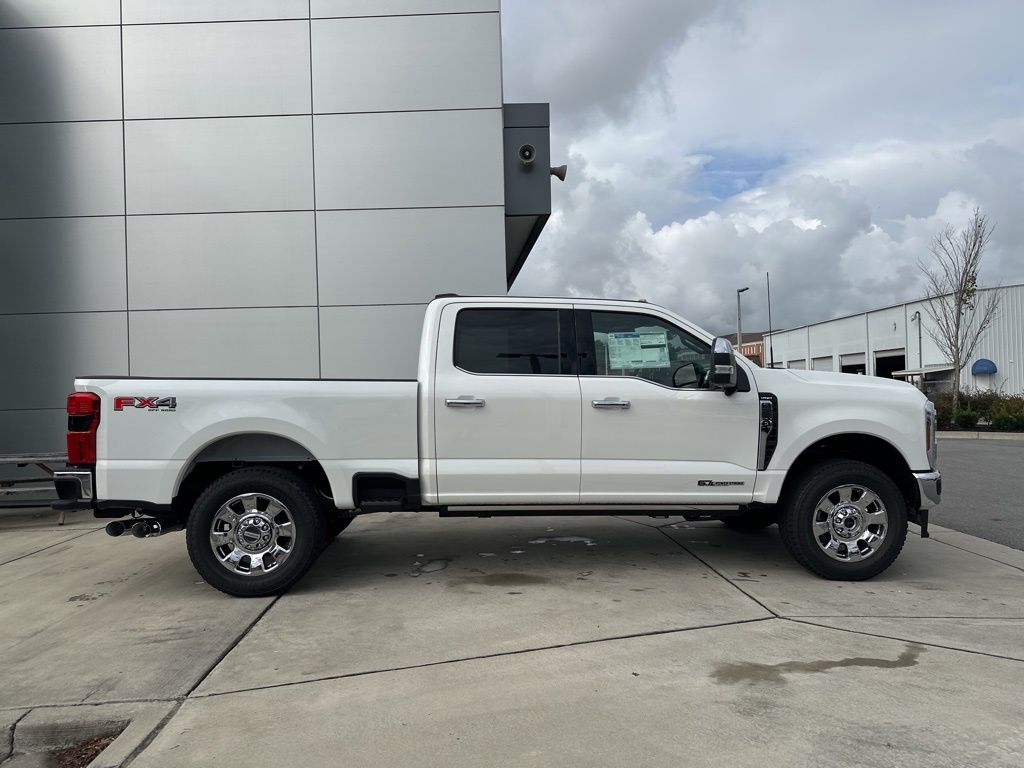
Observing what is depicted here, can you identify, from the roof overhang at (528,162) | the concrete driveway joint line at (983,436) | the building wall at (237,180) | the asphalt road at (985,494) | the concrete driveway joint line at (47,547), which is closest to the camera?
the concrete driveway joint line at (47,547)

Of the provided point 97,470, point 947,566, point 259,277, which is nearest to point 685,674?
point 947,566

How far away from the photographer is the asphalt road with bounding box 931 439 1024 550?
800 centimetres

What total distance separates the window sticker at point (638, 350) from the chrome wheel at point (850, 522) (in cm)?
160

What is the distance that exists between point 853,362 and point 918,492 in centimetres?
5120

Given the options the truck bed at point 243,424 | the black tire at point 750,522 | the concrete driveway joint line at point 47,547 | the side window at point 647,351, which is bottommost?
the concrete driveway joint line at point 47,547

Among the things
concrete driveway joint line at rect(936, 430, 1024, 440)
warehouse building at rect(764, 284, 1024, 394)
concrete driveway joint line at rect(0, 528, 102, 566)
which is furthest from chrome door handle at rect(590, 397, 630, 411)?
warehouse building at rect(764, 284, 1024, 394)

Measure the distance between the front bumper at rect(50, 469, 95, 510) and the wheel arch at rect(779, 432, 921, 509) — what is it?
503 cm

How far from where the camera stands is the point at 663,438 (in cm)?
554

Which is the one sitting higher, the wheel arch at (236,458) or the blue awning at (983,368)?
the blue awning at (983,368)

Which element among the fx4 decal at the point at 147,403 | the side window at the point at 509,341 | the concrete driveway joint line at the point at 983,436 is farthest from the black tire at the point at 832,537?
the concrete driveway joint line at the point at 983,436

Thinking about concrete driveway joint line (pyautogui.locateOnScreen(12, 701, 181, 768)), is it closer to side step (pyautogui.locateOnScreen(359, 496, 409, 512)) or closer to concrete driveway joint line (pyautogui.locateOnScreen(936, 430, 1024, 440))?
side step (pyautogui.locateOnScreen(359, 496, 409, 512))

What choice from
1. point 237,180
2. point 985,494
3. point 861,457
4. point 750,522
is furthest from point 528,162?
point 985,494

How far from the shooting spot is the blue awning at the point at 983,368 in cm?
3838

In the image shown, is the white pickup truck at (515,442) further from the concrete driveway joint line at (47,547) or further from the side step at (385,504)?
the concrete driveway joint line at (47,547)
